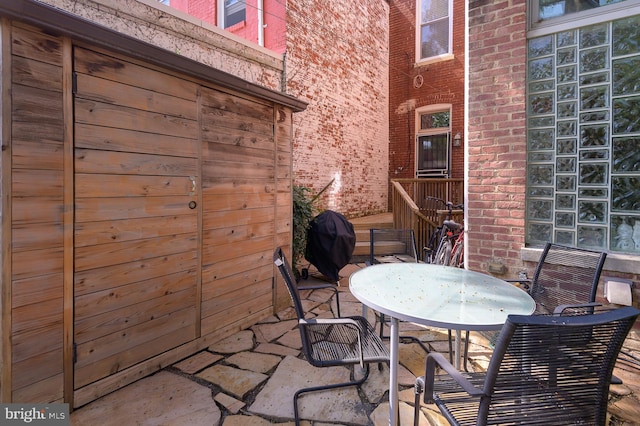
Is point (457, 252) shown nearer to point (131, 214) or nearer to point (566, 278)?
Answer: point (566, 278)

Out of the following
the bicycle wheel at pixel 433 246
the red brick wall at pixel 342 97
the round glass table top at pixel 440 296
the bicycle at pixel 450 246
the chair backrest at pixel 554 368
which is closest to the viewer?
the chair backrest at pixel 554 368

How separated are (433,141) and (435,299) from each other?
303 inches

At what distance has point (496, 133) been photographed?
3082mm

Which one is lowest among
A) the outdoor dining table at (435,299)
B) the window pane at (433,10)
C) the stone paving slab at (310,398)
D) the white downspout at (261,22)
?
the stone paving slab at (310,398)

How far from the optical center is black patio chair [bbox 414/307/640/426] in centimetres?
110

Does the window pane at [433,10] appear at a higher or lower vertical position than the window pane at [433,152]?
higher

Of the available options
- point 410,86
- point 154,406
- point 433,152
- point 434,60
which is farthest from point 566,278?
point 410,86

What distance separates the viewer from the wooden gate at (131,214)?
6.72 ft

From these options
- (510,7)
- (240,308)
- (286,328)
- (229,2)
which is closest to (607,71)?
(510,7)

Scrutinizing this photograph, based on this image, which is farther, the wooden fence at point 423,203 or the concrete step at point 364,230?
the wooden fence at point 423,203

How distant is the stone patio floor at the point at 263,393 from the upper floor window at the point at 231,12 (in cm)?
644

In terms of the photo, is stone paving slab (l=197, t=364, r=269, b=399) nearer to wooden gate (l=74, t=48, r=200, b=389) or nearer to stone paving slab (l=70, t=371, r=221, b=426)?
stone paving slab (l=70, t=371, r=221, b=426)

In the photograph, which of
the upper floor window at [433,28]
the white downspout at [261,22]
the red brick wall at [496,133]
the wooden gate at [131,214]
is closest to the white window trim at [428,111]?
the upper floor window at [433,28]

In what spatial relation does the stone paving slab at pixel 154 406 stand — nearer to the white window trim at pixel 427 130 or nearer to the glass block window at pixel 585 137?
the glass block window at pixel 585 137
